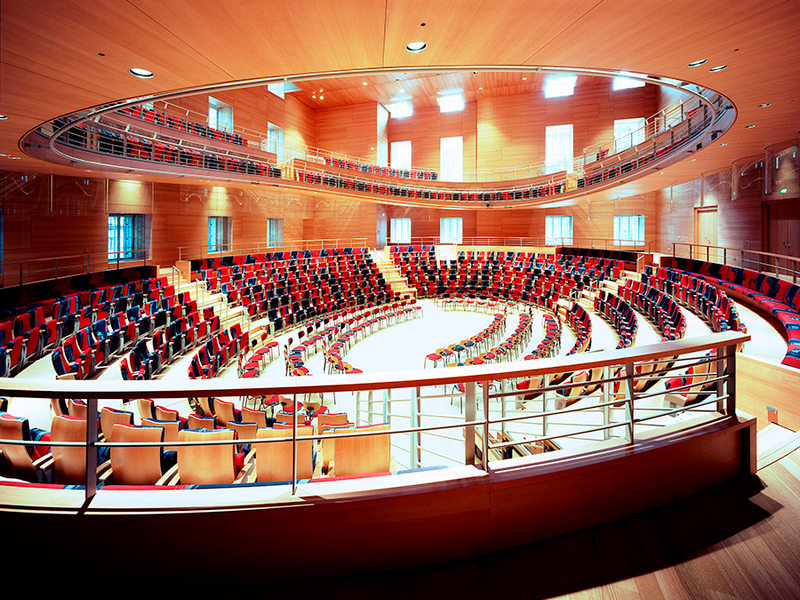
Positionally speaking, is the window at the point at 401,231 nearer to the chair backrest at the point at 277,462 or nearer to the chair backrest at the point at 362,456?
the chair backrest at the point at 277,462

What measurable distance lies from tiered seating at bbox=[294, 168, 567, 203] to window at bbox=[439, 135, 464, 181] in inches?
97.8

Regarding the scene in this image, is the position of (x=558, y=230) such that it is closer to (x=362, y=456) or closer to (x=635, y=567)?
(x=362, y=456)

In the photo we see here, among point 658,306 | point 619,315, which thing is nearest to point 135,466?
point 619,315

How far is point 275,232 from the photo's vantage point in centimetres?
1823

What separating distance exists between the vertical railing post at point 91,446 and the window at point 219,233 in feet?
48.6

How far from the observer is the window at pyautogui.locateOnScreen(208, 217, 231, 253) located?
50.8 feet

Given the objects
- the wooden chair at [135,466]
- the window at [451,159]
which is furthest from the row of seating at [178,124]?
the window at [451,159]

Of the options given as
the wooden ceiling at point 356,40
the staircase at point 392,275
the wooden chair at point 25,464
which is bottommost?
the wooden chair at point 25,464

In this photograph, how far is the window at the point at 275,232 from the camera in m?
17.9

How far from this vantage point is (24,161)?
817 centimetres

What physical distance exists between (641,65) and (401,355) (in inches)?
252

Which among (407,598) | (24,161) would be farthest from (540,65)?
(24,161)

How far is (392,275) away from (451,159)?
8.43 meters

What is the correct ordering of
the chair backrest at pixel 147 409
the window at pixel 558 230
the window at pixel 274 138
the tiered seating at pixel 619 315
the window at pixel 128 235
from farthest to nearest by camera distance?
the window at pixel 558 230, the window at pixel 274 138, the window at pixel 128 235, the tiered seating at pixel 619 315, the chair backrest at pixel 147 409
